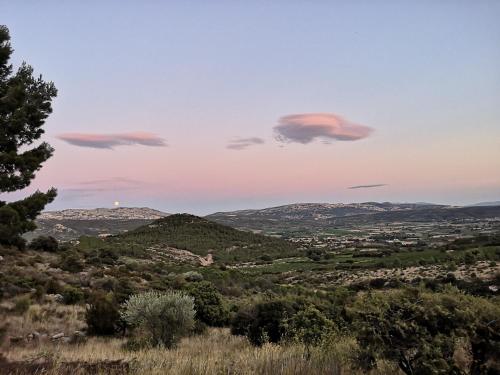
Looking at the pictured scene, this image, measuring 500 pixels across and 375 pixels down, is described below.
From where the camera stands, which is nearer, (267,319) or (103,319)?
(267,319)

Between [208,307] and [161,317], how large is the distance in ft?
21.2

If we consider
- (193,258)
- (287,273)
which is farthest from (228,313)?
(193,258)

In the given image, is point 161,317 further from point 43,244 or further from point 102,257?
point 43,244

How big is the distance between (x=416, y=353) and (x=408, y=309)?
65cm

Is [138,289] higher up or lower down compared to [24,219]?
lower down

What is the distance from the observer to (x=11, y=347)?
37.2 feet

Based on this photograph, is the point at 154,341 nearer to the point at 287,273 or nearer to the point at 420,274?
the point at 420,274

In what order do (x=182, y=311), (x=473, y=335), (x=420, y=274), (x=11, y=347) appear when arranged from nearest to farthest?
1. (x=473, y=335)
2. (x=11, y=347)
3. (x=182, y=311)
4. (x=420, y=274)

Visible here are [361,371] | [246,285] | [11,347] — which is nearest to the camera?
[361,371]

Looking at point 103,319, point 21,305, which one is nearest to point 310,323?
point 103,319

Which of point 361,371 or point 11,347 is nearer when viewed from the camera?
point 361,371

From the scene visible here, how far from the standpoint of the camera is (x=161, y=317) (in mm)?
12219

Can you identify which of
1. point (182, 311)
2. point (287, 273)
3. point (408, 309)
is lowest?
point (287, 273)

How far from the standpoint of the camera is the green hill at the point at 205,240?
256 feet
